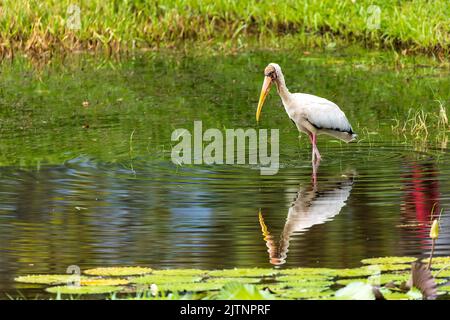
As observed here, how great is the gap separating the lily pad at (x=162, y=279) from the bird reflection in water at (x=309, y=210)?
96 cm

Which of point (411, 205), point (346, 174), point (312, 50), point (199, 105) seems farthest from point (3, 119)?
point (312, 50)

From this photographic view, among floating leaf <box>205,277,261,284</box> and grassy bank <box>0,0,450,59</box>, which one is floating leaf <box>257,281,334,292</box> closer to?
floating leaf <box>205,277,261,284</box>

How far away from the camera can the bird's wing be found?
1317cm

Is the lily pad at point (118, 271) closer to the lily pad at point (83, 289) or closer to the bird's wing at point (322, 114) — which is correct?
the lily pad at point (83, 289)

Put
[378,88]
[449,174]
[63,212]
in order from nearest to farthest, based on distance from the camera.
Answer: [63,212], [449,174], [378,88]

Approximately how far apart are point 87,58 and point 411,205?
12.2 meters

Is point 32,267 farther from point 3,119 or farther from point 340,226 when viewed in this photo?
point 3,119

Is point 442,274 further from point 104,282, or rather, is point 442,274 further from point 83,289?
point 83,289

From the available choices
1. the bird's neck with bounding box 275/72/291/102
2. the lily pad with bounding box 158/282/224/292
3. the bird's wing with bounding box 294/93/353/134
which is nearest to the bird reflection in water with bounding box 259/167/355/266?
the lily pad with bounding box 158/282/224/292

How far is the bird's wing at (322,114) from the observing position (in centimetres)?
1317

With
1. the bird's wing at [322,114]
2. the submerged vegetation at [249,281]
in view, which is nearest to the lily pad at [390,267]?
the submerged vegetation at [249,281]

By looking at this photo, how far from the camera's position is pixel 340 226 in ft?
31.2

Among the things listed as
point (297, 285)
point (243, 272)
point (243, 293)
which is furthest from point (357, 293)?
point (243, 272)

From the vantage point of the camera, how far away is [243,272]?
293 inches
